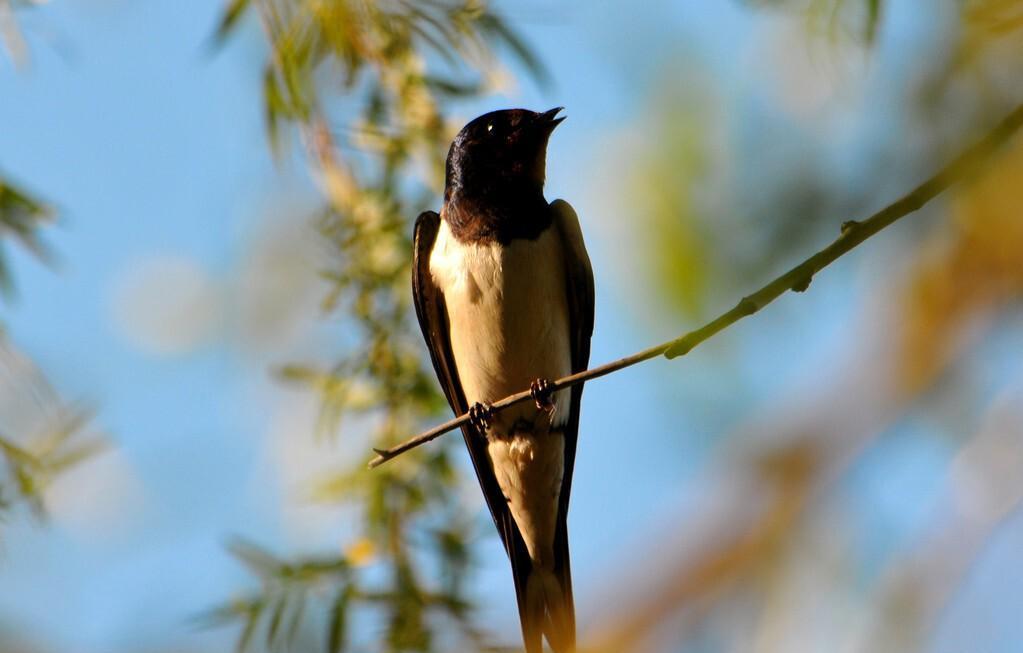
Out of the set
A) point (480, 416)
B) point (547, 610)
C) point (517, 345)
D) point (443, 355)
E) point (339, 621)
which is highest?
point (443, 355)

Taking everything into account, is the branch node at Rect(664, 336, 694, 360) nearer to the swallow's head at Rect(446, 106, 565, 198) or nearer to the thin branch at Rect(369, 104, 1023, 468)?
the thin branch at Rect(369, 104, 1023, 468)

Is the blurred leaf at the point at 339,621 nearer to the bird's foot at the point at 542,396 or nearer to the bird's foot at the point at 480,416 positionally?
the bird's foot at the point at 480,416

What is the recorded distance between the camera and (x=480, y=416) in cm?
402

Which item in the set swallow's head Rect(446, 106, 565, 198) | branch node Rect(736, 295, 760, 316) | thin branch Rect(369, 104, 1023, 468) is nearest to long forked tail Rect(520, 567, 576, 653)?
swallow's head Rect(446, 106, 565, 198)

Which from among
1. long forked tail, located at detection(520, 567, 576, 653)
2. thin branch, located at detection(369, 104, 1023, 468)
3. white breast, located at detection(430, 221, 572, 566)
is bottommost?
thin branch, located at detection(369, 104, 1023, 468)

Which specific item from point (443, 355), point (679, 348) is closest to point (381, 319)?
point (443, 355)

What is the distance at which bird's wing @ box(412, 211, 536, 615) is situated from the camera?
4293 millimetres

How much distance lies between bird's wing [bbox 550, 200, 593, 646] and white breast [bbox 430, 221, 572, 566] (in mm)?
36

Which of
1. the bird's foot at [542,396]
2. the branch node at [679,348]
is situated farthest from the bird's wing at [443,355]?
the branch node at [679,348]

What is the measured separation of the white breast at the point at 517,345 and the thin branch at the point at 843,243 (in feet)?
5.39

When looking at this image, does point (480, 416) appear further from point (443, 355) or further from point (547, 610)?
point (547, 610)

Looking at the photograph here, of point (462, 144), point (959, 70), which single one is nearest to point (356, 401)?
point (462, 144)

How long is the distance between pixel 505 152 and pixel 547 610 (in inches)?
58.7

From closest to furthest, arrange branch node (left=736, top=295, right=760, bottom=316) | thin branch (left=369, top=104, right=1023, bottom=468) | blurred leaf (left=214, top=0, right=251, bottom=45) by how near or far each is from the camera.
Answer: thin branch (left=369, top=104, right=1023, bottom=468) → branch node (left=736, top=295, right=760, bottom=316) → blurred leaf (left=214, top=0, right=251, bottom=45)
